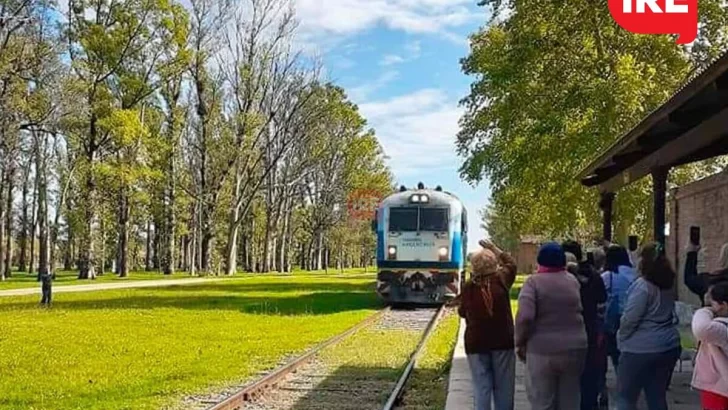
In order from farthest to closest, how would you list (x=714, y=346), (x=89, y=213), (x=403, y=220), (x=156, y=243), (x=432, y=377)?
(x=156, y=243), (x=89, y=213), (x=403, y=220), (x=432, y=377), (x=714, y=346)

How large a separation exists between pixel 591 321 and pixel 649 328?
1187mm

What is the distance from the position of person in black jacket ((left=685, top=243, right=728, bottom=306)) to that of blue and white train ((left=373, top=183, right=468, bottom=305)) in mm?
15532

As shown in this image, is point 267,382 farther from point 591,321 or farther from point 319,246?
point 319,246

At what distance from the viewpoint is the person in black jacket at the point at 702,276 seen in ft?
20.8

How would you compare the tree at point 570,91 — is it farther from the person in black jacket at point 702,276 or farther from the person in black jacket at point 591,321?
the person in black jacket at point 591,321

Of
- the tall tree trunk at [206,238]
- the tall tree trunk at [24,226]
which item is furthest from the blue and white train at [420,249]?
the tall tree trunk at [24,226]

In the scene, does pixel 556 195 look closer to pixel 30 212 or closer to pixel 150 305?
pixel 150 305

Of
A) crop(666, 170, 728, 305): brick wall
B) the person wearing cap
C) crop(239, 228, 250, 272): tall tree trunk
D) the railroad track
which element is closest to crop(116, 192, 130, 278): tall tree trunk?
crop(239, 228, 250, 272): tall tree trunk

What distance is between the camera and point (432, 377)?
12.8 meters

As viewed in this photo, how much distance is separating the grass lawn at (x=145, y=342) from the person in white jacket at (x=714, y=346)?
6.33 m

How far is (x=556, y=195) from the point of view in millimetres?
29016

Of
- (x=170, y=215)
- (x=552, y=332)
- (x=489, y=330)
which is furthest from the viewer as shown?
(x=170, y=215)

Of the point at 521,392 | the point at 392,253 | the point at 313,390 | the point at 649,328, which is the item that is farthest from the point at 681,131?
the point at 392,253

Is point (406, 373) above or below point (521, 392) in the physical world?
below
